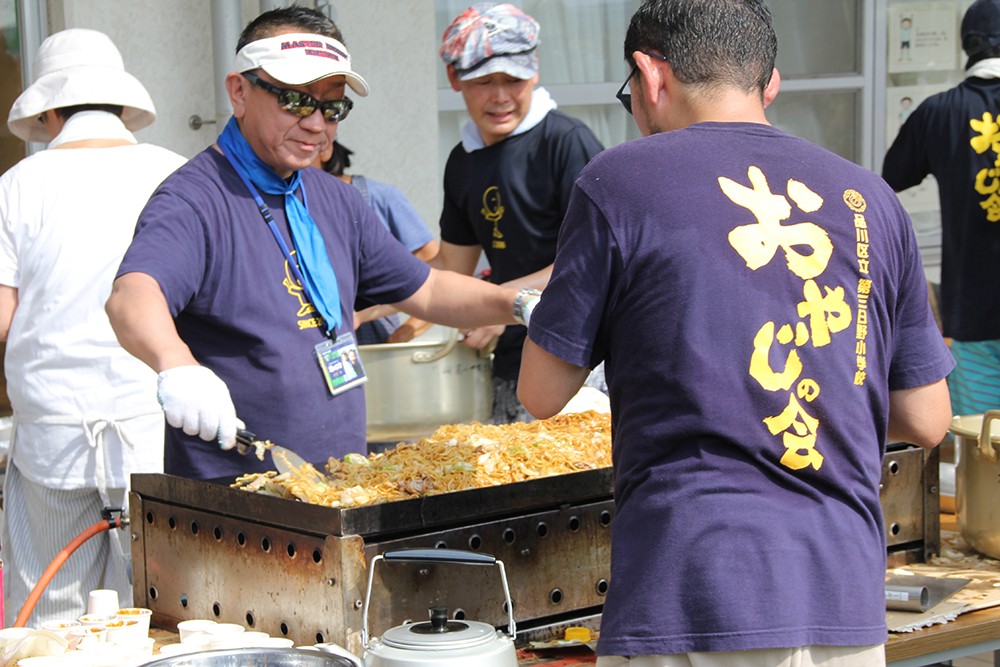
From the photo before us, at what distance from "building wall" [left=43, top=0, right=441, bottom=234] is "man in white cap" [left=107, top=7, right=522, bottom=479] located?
2698mm

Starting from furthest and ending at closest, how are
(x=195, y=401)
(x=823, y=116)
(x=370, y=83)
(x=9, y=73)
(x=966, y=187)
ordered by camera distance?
(x=823, y=116)
(x=370, y=83)
(x=9, y=73)
(x=966, y=187)
(x=195, y=401)

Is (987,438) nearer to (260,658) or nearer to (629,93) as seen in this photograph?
(629,93)

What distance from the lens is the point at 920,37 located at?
6570 mm

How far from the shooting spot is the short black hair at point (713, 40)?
1.51 meters

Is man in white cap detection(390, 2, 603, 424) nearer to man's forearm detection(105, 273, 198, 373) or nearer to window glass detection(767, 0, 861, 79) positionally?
man's forearm detection(105, 273, 198, 373)

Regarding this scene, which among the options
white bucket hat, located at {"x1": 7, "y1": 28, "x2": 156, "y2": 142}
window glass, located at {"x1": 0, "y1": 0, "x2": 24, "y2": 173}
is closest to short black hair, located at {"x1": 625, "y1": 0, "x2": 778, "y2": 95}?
white bucket hat, located at {"x1": 7, "y1": 28, "x2": 156, "y2": 142}

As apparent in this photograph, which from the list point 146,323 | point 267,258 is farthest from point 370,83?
point 146,323

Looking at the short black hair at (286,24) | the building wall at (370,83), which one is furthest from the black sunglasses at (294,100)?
the building wall at (370,83)

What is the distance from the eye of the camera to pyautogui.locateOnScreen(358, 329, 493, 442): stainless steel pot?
13.6 ft

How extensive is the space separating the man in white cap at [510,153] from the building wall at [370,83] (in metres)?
1.84

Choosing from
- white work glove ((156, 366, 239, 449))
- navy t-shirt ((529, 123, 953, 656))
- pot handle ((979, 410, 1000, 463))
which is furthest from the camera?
pot handle ((979, 410, 1000, 463))

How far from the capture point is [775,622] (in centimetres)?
139

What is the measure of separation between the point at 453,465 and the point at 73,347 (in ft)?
4.47

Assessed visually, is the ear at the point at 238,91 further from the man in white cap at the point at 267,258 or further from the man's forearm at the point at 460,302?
the man's forearm at the point at 460,302
